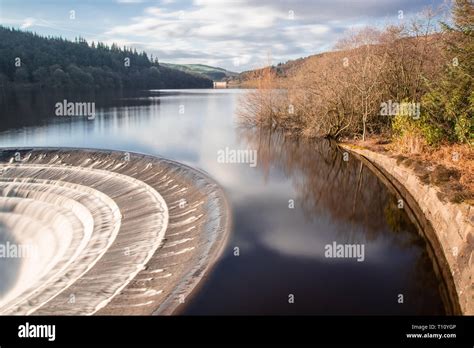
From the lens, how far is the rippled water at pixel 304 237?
9992 mm

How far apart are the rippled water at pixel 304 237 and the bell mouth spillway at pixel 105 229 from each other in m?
0.95

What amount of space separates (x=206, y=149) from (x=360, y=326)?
21.8 metres

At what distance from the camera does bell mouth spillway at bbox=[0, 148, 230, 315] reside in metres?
10.8

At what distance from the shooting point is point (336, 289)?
10.5m

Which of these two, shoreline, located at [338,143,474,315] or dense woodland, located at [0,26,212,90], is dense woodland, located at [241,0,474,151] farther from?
dense woodland, located at [0,26,212,90]

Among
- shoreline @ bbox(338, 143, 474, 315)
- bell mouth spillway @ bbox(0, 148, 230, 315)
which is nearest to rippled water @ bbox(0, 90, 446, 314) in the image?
shoreline @ bbox(338, 143, 474, 315)

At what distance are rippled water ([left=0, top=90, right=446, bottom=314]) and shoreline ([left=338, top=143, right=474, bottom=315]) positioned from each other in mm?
389

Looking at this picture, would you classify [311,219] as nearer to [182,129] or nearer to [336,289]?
[336,289]

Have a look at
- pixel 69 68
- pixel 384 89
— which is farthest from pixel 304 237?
pixel 69 68

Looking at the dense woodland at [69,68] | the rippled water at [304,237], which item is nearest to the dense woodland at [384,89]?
the rippled water at [304,237]

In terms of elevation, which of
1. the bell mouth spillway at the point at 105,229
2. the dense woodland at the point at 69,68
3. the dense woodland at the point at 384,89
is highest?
the dense woodland at the point at 69,68

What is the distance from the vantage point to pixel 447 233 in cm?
1249

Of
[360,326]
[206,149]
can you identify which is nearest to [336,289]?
[360,326]

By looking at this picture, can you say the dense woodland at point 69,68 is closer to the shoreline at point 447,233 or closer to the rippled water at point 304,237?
the rippled water at point 304,237
